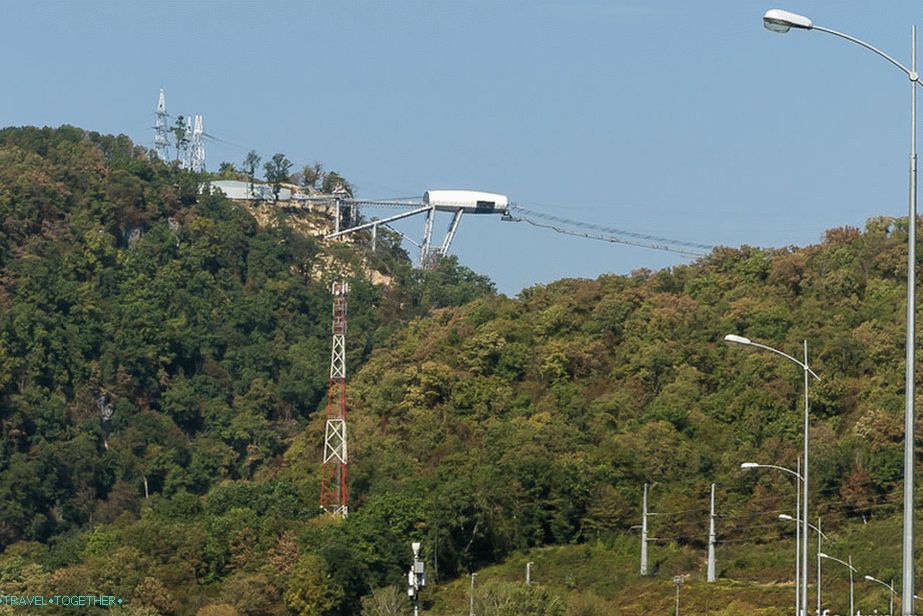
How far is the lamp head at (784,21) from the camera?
22.0 m

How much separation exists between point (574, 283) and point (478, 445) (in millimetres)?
19378

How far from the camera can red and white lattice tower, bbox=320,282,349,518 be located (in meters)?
83.2

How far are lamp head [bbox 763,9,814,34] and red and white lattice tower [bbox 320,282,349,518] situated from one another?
59.0 metres

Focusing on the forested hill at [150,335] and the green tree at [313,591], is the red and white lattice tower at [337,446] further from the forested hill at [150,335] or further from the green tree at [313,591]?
the green tree at [313,591]

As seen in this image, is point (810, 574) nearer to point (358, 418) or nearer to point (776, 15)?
point (358, 418)

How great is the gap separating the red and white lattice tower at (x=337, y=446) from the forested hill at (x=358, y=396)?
93 centimetres

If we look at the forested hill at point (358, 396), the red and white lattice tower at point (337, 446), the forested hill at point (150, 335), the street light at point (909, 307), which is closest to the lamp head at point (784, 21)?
the street light at point (909, 307)

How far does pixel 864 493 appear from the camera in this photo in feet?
253

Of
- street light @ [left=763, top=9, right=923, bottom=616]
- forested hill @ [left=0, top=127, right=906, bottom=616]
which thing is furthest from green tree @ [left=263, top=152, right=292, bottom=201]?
street light @ [left=763, top=9, right=923, bottom=616]

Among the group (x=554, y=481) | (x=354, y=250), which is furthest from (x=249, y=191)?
(x=554, y=481)

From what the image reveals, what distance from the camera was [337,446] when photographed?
298 ft

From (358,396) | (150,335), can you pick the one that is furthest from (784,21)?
(150,335)

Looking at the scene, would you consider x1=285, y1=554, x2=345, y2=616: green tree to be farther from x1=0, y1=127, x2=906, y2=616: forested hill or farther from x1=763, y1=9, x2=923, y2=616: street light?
x1=763, y1=9, x2=923, y2=616: street light

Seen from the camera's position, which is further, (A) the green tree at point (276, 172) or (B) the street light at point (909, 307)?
(A) the green tree at point (276, 172)
